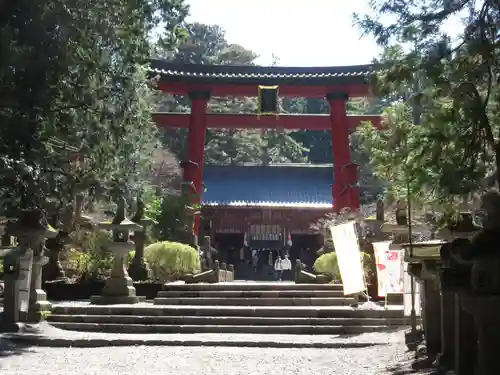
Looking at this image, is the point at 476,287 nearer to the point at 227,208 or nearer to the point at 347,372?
the point at 347,372

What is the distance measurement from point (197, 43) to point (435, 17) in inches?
1693

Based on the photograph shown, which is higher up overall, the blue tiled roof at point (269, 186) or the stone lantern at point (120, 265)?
the blue tiled roof at point (269, 186)

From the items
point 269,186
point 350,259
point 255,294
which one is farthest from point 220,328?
point 269,186

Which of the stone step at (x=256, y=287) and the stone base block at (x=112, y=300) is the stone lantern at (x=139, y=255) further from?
the stone base block at (x=112, y=300)

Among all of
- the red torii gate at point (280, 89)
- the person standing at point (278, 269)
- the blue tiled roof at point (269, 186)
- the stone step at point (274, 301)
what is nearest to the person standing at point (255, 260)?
the person standing at point (278, 269)

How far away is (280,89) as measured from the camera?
25875 mm

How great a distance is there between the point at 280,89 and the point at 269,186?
8436mm

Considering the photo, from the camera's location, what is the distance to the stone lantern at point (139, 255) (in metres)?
17.8

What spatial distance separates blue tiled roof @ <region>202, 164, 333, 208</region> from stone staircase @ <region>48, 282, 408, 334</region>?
1608cm

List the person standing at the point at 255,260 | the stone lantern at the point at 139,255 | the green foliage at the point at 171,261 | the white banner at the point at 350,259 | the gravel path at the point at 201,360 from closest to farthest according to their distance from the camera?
the gravel path at the point at 201,360
the white banner at the point at 350,259
the stone lantern at the point at 139,255
the green foliage at the point at 171,261
the person standing at the point at 255,260

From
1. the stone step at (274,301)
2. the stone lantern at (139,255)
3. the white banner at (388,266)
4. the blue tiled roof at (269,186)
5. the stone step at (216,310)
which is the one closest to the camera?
the white banner at (388,266)

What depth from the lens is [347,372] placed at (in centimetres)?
811

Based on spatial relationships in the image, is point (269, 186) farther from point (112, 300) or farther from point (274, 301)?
point (274, 301)

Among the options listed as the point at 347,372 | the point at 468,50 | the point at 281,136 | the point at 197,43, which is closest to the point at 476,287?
the point at 468,50
